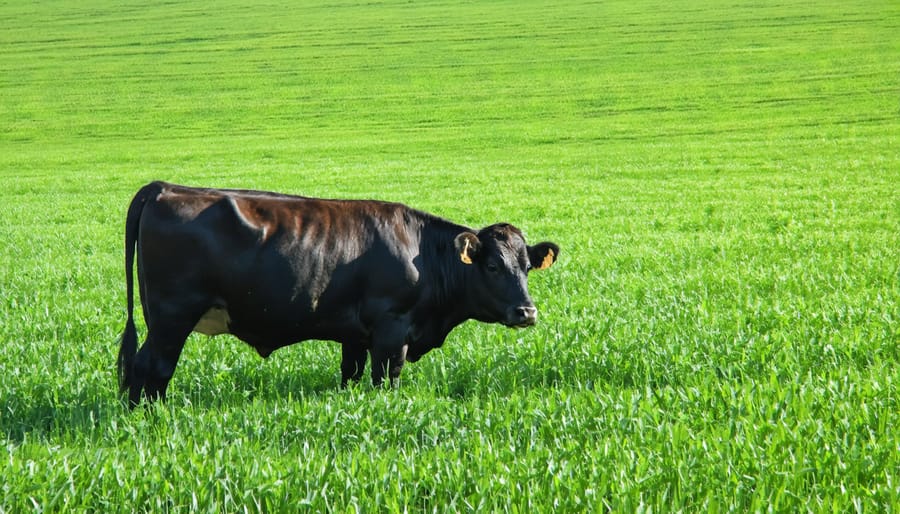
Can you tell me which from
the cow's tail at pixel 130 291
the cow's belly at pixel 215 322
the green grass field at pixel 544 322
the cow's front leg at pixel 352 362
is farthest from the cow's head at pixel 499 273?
the cow's tail at pixel 130 291

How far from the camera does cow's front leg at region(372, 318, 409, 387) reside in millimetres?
6953

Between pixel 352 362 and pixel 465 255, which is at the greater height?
pixel 465 255

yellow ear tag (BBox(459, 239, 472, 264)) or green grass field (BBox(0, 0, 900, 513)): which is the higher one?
yellow ear tag (BBox(459, 239, 472, 264))

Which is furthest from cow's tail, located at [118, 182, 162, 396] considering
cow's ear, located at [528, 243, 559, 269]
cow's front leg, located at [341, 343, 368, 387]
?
cow's ear, located at [528, 243, 559, 269]

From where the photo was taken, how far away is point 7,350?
313 inches

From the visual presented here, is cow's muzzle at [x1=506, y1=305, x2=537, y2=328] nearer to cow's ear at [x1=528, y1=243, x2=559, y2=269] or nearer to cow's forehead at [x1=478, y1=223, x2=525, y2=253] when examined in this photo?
cow's forehead at [x1=478, y1=223, x2=525, y2=253]

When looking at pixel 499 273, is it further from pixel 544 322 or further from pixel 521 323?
pixel 544 322

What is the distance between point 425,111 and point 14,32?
43968mm

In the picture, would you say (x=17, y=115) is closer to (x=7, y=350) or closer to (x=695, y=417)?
(x=7, y=350)

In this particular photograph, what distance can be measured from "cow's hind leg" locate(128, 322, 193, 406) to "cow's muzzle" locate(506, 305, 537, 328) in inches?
85.8

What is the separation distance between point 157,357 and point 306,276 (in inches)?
42.3

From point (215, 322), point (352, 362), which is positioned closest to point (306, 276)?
point (215, 322)

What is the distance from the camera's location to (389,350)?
6949 millimetres

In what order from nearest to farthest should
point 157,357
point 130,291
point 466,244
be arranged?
point 157,357 → point 130,291 → point 466,244
